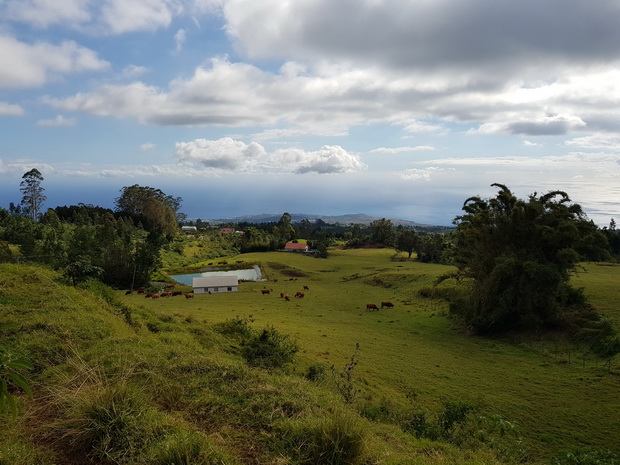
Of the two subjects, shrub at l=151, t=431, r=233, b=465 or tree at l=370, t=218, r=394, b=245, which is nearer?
shrub at l=151, t=431, r=233, b=465

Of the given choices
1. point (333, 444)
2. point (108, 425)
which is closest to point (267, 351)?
point (108, 425)

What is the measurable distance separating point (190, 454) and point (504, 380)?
16.9 m

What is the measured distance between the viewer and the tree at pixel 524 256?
24.1 m

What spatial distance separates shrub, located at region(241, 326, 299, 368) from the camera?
1299 cm

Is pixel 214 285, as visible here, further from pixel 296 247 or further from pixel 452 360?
pixel 296 247

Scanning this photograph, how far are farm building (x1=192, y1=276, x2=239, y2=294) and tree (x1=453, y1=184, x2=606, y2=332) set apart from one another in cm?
2967

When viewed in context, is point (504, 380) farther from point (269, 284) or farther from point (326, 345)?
point (269, 284)

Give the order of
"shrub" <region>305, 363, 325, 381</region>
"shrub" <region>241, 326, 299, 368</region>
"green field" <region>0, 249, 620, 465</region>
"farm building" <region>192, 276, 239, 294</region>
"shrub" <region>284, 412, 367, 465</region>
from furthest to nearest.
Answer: "farm building" <region>192, 276, 239, 294</region>, "shrub" <region>241, 326, 299, 368</region>, "shrub" <region>305, 363, 325, 381</region>, "green field" <region>0, 249, 620, 465</region>, "shrub" <region>284, 412, 367, 465</region>

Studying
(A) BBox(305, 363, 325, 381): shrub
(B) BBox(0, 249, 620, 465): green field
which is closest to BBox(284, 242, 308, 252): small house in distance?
(B) BBox(0, 249, 620, 465): green field

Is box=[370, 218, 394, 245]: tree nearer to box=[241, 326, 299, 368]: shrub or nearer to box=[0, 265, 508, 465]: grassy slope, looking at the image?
box=[241, 326, 299, 368]: shrub

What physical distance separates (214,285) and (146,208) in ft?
196

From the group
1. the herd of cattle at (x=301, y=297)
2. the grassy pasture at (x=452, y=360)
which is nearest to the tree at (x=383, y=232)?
the herd of cattle at (x=301, y=297)

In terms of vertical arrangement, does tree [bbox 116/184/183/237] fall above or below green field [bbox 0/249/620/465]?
above

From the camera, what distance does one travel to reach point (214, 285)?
47.8 meters
